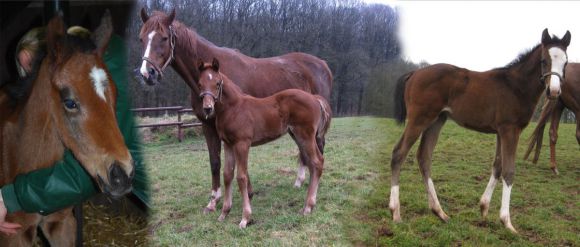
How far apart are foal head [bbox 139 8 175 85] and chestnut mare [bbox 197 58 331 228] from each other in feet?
0.47

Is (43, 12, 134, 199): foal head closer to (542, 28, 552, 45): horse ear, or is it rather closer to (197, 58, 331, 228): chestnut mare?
(197, 58, 331, 228): chestnut mare

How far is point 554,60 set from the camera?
2.65 m

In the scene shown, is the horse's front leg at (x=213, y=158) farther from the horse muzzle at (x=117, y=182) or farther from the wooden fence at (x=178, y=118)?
the horse muzzle at (x=117, y=182)

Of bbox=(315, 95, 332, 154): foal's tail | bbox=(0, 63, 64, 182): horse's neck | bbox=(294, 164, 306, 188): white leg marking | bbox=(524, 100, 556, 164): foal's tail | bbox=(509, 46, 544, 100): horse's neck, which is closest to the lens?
bbox=(0, 63, 64, 182): horse's neck

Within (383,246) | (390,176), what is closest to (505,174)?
(390,176)

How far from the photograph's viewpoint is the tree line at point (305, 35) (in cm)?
138

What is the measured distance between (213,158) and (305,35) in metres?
0.48

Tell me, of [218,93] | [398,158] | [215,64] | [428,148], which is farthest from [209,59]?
[428,148]

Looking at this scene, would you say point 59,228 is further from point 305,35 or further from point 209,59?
point 305,35

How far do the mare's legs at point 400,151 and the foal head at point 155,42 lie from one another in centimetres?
160

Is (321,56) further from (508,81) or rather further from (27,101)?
(508,81)

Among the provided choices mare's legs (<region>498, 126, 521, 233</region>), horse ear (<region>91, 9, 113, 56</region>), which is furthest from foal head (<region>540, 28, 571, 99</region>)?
horse ear (<region>91, 9, 113, 56</region>)

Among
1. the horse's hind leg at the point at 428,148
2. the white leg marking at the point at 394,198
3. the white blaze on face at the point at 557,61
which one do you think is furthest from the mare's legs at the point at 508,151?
the white leg marking at the point at 394,198

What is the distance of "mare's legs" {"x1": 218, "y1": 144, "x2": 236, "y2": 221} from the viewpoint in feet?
5.12
